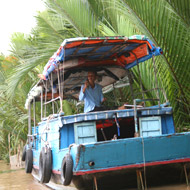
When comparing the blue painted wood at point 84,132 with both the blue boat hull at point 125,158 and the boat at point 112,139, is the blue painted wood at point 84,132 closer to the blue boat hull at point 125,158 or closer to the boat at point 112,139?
the boat at point 112,139

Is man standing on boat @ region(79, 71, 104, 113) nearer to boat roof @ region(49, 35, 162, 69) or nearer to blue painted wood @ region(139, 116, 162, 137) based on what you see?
boat roof @ region(49, 35, 162, 69)

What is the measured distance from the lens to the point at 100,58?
6855 millimetres

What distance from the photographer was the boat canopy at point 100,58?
545 centimetres

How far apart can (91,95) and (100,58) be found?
0.98m

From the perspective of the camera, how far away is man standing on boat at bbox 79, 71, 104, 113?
6152 mm

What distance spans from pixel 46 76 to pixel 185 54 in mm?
2545

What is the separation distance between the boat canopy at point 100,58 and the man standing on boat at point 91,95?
0.45 meters

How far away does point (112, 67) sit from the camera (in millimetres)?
7121

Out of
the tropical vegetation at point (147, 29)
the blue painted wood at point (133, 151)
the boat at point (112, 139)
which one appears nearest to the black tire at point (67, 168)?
the boat at point (112, 139)

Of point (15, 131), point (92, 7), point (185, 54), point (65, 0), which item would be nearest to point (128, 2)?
point (185, 54)

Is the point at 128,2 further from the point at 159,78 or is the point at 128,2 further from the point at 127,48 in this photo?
the point at 159,78

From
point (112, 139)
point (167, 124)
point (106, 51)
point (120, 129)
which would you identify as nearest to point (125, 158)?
point (112, 139)

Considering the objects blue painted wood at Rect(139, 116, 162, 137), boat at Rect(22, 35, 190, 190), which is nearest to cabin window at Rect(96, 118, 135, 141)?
boat at Rect(22, 35, 190, 190)

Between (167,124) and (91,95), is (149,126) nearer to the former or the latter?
(167,124)
